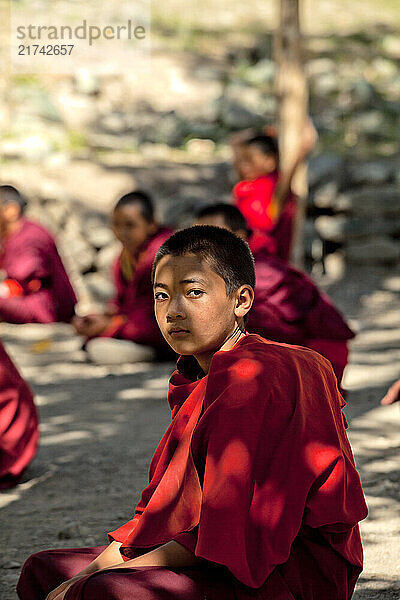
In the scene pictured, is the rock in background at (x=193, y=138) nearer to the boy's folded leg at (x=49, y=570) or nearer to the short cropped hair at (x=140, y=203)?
the short cropped hair at (x=140, y=203)

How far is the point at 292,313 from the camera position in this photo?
458cm

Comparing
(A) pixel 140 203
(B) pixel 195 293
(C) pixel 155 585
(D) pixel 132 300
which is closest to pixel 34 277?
(D) pixel 132 300

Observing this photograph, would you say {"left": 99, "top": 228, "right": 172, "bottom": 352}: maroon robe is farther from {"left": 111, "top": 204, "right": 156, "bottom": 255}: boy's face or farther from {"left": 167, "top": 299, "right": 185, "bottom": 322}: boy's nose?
{"left": 167, "top": 299, "right": 185, "bottom": 322}: boy's nose

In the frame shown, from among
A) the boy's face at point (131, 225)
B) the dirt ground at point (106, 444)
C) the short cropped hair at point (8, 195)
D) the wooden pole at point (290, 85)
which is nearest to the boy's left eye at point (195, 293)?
the dirt ground at point (106, 444)

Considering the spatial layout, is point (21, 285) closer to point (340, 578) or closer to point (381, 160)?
point (381, 160)

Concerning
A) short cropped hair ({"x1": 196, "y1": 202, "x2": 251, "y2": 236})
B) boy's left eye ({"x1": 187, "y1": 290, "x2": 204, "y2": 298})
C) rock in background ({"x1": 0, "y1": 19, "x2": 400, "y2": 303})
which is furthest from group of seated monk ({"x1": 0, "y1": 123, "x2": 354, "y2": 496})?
boy's left eye ({"x1": 187, "y1": 290, "x2": 204, "y2": 298})

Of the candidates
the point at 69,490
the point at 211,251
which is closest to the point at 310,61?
the point at 69,490

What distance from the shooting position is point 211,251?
7.54 feet

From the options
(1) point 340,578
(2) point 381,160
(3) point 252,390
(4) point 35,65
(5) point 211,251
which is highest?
(4) point 35,65

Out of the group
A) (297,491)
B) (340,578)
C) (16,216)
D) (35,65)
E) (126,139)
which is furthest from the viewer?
(35,65)

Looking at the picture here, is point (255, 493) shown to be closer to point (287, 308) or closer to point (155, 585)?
point (155, 585)

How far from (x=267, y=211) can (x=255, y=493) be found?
4982 millimetres

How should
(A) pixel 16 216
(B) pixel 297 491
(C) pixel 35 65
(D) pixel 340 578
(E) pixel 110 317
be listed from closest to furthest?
(B) pixel 297 491, (D) pixel 340 578, (E) pixel 110 317, (A) pixel 16 216, (C) pixel 35 65

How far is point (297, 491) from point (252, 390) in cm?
→ 25
